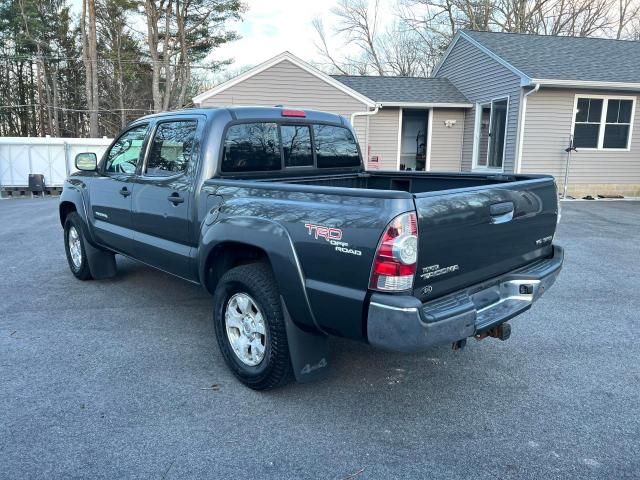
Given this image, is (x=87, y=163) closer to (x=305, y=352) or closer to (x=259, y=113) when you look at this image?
(x=259, y=113)

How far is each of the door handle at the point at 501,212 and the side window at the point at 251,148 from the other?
1894 mm

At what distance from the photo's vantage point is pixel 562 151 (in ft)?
45.0

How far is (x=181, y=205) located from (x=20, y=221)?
8.90 meters

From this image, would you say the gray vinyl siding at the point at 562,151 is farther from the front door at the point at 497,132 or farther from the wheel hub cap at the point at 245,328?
the wheel hub cap at the point at 245,328

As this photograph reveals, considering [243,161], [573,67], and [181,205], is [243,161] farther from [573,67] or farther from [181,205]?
[573,67]

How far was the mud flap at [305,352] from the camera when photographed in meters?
2.99

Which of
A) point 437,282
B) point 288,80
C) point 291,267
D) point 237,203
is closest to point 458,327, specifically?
point 437,282

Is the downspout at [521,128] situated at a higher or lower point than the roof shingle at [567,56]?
lower

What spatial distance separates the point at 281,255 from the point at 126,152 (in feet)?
8.92

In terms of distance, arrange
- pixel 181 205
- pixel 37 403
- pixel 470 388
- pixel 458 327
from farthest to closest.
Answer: pixel 181 205 < pixel 470 388 < pixel 37 403 < pixel 458 327

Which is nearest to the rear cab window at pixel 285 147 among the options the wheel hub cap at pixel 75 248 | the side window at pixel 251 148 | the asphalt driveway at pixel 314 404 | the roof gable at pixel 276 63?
the side window at pixel 251 148

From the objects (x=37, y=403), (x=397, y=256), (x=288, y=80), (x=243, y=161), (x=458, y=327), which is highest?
(x=288, y=80)

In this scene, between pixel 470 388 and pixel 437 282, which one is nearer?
pixel 437 282

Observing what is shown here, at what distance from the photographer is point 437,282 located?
8.79ft
